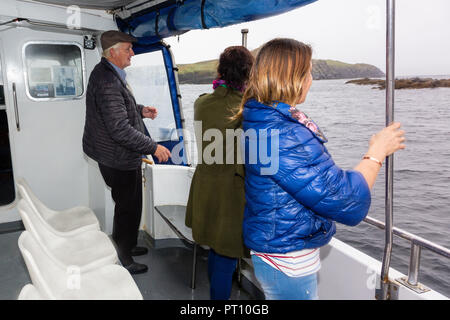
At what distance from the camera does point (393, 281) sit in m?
1.53

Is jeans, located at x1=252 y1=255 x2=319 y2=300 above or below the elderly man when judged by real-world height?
below

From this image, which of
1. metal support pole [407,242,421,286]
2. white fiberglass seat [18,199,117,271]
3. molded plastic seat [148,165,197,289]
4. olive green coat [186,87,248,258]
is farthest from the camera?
molded plastic seat [148,165,197,289]

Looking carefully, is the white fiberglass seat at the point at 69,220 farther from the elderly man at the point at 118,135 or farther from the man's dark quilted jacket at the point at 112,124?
the man's dark quilted jacket at the point at 112,124

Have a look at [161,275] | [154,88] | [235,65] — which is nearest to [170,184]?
[161,275]

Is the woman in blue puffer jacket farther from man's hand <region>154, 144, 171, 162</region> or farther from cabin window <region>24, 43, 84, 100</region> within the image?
cabin window <region>24, 43, 84, 100</region>

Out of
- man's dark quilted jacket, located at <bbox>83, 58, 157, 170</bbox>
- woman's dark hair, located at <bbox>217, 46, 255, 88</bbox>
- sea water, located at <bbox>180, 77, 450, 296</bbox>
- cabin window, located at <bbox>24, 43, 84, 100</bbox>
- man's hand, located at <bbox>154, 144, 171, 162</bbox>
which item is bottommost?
sea water, located at <bbox>180, 77, 450, 296</bbox>

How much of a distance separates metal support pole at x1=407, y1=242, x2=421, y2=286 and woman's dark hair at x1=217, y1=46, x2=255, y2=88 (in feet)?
3.46

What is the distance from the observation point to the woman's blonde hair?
113 cm

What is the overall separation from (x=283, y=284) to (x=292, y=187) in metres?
0.37

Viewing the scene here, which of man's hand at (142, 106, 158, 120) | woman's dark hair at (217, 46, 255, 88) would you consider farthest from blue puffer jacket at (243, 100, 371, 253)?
man's hand at (142, 106, 158, 120)

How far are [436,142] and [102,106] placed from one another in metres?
25.1

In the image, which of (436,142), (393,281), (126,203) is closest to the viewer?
(393,281)

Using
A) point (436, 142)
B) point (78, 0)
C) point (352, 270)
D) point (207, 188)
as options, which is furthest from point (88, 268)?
point (436, 142)

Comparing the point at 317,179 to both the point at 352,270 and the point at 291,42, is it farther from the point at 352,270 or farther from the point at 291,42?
the point at 352,270
